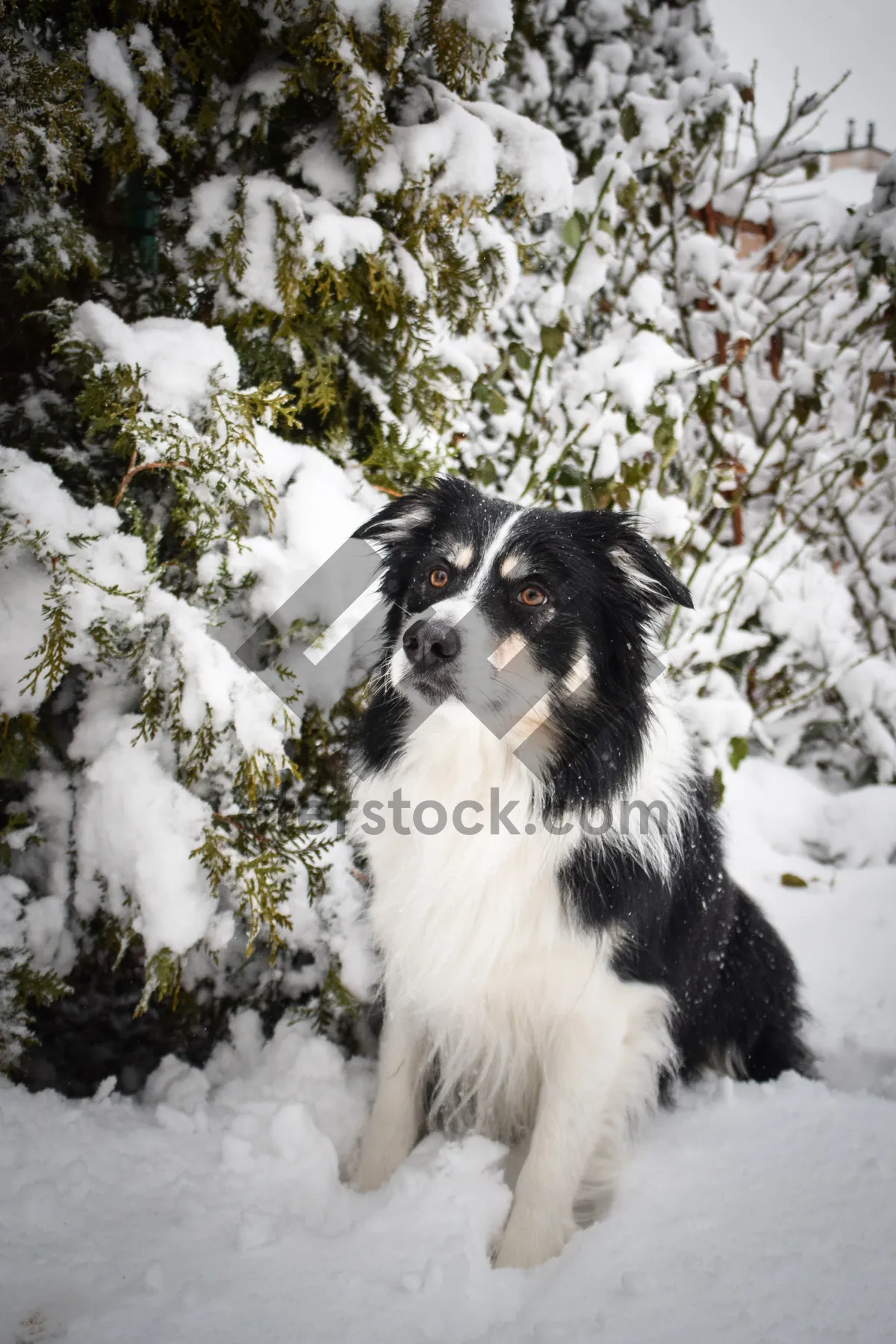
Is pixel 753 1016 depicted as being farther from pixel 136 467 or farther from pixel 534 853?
pixel 136 467

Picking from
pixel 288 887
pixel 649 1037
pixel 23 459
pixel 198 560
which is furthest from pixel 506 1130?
pixel 23 459

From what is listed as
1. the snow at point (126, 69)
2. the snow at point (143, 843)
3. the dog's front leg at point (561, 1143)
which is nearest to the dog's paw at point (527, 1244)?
the dog's front leg at point (561, 1143)

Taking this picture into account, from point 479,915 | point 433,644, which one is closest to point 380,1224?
point 479,915

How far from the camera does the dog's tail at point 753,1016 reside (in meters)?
2.46

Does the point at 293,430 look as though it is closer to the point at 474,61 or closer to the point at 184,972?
the point at 474,61

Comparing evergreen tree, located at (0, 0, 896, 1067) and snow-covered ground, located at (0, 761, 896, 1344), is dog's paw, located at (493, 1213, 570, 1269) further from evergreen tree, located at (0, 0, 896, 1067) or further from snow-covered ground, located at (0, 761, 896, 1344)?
evergreen tree, located at (0, 0, 896, 1067)

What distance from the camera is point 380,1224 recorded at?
5.99 ft

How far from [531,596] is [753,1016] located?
1555 millimetres

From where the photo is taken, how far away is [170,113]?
2303 mm

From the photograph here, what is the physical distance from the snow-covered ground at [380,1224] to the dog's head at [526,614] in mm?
1222

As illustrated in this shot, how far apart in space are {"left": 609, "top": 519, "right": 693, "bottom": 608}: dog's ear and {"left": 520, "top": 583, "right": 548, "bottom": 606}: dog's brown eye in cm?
27

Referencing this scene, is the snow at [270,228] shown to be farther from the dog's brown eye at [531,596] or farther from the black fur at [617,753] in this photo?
the dog's brown eye at [531,596]

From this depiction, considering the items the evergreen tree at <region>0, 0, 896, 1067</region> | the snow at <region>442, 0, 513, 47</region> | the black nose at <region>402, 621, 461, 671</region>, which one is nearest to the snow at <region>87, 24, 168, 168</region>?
the evergreen tree at <region>0, 0, 896, 1067</region>

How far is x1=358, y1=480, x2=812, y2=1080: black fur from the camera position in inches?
80.5
